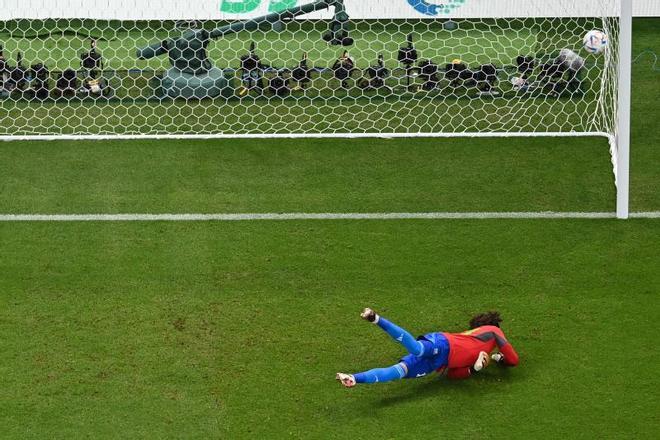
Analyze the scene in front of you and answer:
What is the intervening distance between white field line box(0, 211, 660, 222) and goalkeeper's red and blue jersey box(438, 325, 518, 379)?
93.7 inches

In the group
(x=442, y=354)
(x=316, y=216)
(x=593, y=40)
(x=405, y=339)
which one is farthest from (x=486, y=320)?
(x=593, y=40)

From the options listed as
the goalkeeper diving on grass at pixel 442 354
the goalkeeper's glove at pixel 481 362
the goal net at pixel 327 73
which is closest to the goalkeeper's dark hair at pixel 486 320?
the goalkeeper diving on grass at pixel 442 354

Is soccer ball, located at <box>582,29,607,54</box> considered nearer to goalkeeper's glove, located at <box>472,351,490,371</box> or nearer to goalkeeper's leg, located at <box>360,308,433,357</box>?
goalkeeper's glove, located at <box>472,351,490,371</box>

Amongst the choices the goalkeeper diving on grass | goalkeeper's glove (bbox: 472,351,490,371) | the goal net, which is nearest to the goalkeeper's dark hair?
the goalkeeper diving on grass

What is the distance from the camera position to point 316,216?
37.9ft

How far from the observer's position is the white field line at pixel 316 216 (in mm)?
11508

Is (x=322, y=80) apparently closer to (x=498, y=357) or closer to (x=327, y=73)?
(x=327, y=73)

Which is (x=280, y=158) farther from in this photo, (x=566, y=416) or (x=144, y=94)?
(x=566, y=416)

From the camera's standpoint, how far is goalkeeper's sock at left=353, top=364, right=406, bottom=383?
872cm

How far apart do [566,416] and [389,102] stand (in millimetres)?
5810

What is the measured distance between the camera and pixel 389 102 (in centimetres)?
1390

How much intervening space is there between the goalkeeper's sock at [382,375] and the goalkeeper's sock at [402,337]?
150mm

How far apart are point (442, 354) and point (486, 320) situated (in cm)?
58

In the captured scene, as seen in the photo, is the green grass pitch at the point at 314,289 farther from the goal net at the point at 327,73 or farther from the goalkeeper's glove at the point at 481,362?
the goal net at the point at 327,73
